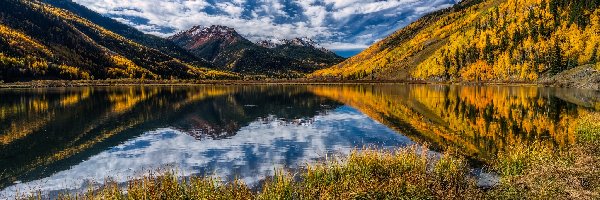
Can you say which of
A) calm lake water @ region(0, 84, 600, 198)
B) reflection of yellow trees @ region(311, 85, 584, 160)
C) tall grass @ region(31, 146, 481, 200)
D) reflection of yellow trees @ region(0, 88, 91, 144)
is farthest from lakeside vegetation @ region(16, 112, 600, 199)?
reflection of yellow trees @ region(0, 88, 91, 144)

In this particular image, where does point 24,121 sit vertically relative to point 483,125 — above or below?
above

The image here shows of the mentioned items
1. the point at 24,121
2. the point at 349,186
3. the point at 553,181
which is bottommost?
the point at 24,121

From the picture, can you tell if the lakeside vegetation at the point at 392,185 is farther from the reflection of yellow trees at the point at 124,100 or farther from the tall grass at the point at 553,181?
the reflection of yellow trees at the point at 124,100

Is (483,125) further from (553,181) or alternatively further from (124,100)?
(124,100)

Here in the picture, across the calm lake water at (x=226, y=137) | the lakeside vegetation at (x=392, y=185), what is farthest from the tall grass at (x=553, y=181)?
the calm lake water at (x=226, y=137)

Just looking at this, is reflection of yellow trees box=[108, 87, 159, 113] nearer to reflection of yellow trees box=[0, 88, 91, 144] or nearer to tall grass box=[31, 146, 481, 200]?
reflection of yellow trees box=[0, 88, 91, 144]

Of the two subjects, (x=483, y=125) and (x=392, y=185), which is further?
(x=483, y=125)

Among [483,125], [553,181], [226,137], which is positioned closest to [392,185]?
[553,181]


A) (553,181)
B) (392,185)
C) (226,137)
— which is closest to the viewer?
(553,181)

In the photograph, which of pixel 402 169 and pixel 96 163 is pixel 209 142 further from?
pixel 402 169

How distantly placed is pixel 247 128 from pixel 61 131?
90.8 ft

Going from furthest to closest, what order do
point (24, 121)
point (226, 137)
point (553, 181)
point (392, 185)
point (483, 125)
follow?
point (24, 121) → point (483, 125) → point (226, 137) → point (392, 185) → point (553, 181)

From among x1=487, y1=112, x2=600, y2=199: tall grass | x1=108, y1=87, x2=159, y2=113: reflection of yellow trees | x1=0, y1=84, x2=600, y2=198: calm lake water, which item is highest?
x1=487, y1=112, x2=600, y2=199: tall grass

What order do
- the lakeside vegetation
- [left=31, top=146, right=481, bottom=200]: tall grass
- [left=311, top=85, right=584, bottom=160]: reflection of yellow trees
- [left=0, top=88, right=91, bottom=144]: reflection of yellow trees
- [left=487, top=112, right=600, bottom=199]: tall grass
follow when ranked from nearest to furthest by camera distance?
[left=487, top=112, right=600, bottom=199]: tall grass < the lakeside vegetation < [left=31, top=146, right=481, bottom=200]: tall grass < [left=311, top=85, right=584, bottom=160]: reflection of yellow trees < [left=0, top=88, right=91, bottom=144]: reflection of yellow trees
